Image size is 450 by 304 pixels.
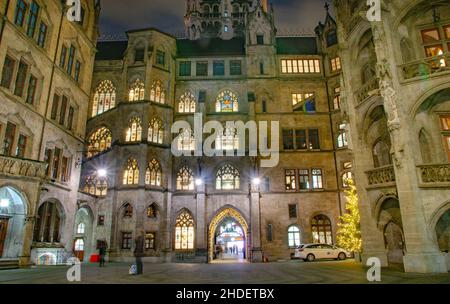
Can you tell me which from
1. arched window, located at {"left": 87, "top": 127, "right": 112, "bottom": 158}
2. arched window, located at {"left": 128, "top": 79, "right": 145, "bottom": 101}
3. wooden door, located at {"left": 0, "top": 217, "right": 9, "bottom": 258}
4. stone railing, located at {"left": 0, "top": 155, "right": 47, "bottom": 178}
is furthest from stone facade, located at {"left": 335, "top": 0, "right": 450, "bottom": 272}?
arched window, located at {"left": 87, "top": 127, "right": 112, "bottom": 158}

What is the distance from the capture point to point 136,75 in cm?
3306

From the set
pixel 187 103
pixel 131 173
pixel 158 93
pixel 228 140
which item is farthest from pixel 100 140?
pixel 228 140

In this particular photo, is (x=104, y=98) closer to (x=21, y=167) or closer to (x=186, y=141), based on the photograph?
(x=186, y=141)

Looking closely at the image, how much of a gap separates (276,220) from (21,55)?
26.3 m

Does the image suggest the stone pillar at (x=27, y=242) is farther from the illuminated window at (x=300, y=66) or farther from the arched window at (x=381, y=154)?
the illuminated window at (x=300, y=66)

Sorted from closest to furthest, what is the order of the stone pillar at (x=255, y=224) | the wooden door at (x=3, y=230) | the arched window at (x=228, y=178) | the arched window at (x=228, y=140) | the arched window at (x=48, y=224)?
the wooden door at (x=3, y=230) → the arched window at (x=48, y=224) → the stone pillar at (x=255, y=224) → the arched window at (x=228, y=178) → the arched window at (x=228, y=140)

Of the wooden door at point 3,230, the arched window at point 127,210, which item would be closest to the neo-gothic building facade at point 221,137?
the wooden door at point 3,230

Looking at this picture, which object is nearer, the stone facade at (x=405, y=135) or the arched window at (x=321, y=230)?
the stone facade at (x=405, y=135)

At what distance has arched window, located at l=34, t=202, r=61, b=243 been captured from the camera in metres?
22.3

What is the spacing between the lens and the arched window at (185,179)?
32506 mm

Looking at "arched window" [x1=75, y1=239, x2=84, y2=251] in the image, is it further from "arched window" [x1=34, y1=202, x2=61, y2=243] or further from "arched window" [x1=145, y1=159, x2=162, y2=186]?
"arched window" [x1=145, y1=159, x2=162, y2=186]

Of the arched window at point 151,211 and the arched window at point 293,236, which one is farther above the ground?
the arched window at point 151,211

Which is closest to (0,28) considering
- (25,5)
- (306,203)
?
(25,5)

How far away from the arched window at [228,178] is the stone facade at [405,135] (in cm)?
1571
